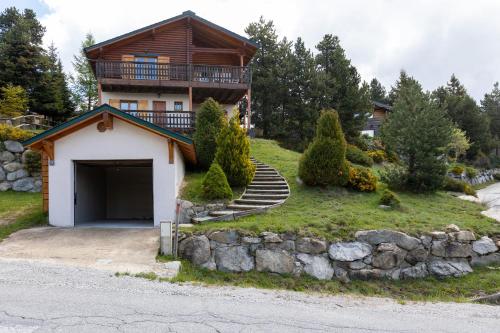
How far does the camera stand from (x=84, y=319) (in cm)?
539

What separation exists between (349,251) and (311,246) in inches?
40.6

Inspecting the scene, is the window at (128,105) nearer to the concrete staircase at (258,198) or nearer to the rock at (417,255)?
the concrete staircase at (258,198)

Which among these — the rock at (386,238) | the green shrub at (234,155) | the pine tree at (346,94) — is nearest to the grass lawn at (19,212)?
the green shrub at (234,155)

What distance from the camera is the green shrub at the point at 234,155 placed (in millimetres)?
13766

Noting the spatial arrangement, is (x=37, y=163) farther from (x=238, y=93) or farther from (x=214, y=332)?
(x=214, y=332)

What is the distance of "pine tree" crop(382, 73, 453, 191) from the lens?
14984 millimetres

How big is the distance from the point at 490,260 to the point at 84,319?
1053 centimetres

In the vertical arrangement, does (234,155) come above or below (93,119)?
below

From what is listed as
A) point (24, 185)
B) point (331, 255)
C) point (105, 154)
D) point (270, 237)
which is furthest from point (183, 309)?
point (24, 185)

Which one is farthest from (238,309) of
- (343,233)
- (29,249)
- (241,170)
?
(241,170)

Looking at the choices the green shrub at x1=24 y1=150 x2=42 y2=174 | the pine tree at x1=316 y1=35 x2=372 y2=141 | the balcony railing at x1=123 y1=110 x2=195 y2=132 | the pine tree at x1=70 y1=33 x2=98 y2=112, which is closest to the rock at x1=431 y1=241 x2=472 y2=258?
the balcony railing at x1=123 y1=110 x2=195 y2=132

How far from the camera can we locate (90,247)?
9961 mm

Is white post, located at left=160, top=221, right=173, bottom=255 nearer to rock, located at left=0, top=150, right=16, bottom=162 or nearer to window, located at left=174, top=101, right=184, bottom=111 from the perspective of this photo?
rock, located at left=0, top=150, right=16, bottom=162

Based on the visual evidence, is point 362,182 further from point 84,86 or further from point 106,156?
point 84,86
